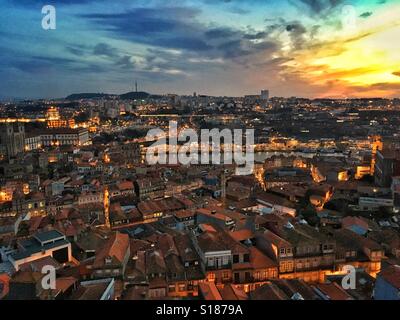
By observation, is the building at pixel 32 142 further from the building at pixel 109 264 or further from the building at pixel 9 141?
the building at pixel 109 264

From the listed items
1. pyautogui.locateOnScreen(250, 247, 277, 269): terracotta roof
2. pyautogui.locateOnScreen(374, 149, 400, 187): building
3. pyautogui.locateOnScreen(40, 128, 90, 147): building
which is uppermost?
pyautogui.locateOnScreen(40, 128, 90, 147): building

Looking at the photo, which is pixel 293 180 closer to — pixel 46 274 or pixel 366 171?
pixel 366 171

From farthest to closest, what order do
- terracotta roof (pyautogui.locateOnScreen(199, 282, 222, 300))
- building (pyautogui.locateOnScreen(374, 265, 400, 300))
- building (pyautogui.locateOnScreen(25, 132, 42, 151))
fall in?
building (pyautogui.locateOnScreen(25, 132, 42, 151)) < building (pyautogui.locateOnScreen(374, 265, 400, 300)) < terracotta roof (pyautogui.locateOnScreen(199, 282, 222, 300))

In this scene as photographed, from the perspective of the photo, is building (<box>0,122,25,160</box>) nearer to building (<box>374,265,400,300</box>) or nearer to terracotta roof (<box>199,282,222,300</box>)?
terracotta roof (<box>199,282,222,300</box>)

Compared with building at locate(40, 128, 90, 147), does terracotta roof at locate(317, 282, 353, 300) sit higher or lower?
lower

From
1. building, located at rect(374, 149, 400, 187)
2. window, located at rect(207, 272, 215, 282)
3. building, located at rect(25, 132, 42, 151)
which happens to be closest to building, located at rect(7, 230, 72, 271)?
window, located at rect(207, 272, 215, 282)

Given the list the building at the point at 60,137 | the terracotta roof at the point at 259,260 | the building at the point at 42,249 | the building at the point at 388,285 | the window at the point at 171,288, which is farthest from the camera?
the building at the point at 60,137

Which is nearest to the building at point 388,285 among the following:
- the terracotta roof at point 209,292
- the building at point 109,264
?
the terracotta roof at point 209,292

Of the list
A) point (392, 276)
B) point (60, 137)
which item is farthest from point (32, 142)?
point (392, 276)
